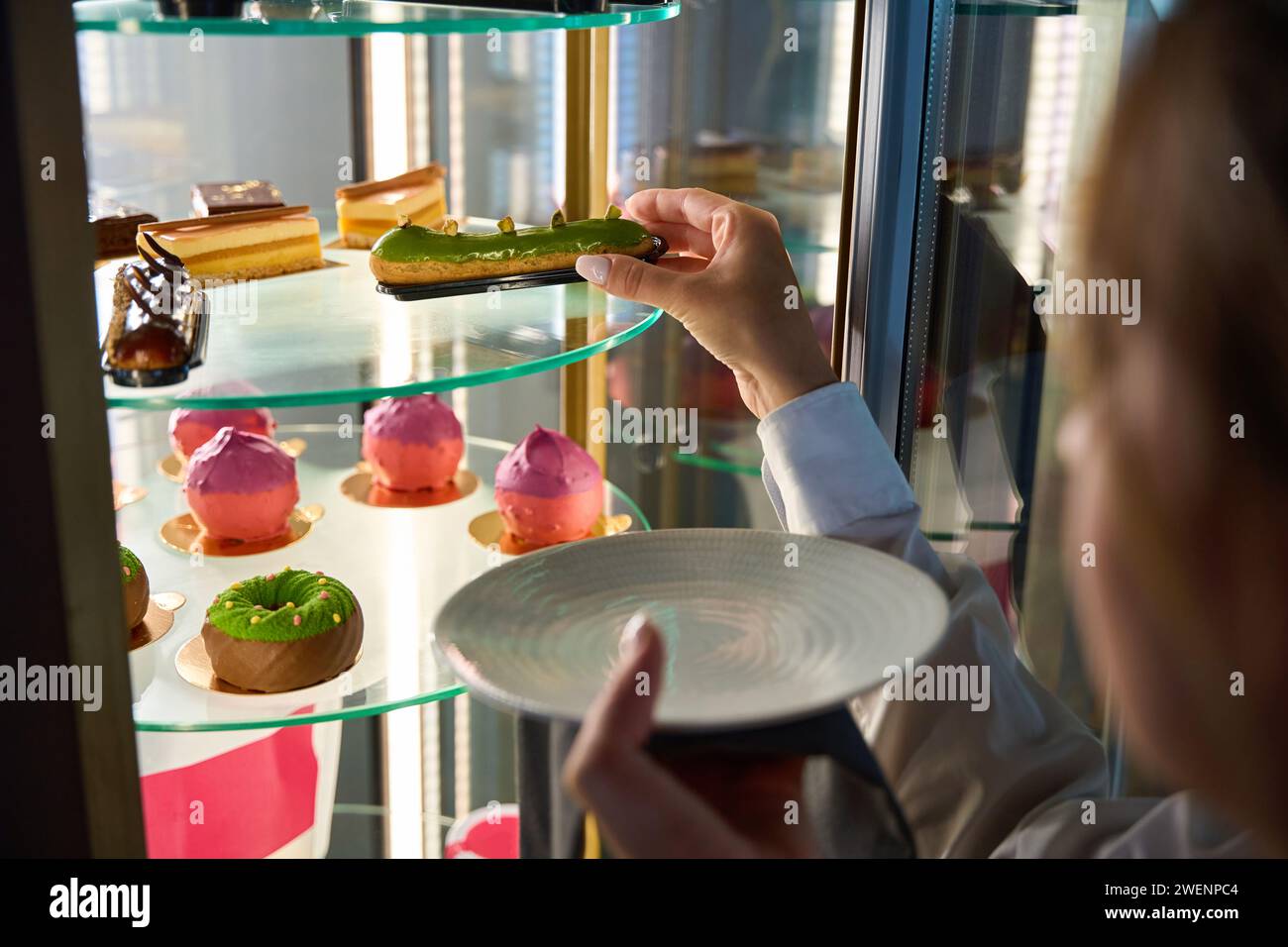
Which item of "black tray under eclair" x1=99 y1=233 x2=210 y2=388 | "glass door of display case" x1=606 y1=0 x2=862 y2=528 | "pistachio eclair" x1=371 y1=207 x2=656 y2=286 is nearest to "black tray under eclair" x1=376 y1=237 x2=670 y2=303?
"pistachio eclair" x1=371 y1=207 x2=656 y2=286

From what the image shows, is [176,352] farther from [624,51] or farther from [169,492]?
[624,51]

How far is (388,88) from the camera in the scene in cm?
169

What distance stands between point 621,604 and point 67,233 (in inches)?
12.3

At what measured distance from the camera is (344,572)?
1.19 m

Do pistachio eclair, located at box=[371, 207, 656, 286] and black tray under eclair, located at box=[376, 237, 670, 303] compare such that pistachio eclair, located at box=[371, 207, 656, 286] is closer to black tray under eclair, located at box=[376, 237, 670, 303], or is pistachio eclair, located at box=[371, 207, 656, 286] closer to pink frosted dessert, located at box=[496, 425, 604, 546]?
black tray under eclair, located at box=[376, 237, 670, 303]

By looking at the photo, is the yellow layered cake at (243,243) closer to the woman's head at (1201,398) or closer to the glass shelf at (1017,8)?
the glass shelf at (1017,8)

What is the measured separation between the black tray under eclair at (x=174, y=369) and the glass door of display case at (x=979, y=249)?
1.68ft

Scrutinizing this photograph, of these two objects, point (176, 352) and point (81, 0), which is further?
point (81, 0)

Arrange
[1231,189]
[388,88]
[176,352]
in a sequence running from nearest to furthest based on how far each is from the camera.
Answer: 1. [1231,189]
2. [176,352]
3. [388,88]

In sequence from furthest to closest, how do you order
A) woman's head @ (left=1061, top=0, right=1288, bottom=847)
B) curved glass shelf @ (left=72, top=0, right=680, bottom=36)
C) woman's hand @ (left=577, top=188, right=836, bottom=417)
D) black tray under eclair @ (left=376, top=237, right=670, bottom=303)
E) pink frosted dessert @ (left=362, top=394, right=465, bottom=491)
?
pink frosted dessert @ (left=362, top=394, right=465, bottom=491)
black tray under eclair @ (left=376, top=237, right=670, bottom=303)
woman's hand @ (left=577, top=188, right=836, bottom=417)
curved glass shelf @ (left=72, top=0, right=680, bottom=36)
woman's head @ (left=1061, top=0, right=1288, bottom=847)

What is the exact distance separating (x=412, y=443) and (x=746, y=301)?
555 millimetres

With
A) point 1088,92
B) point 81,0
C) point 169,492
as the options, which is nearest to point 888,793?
point 1088,92

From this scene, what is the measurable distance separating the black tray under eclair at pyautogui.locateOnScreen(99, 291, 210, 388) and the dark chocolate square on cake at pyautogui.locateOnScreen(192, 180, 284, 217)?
0.87ft

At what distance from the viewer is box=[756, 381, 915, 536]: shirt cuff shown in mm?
797
